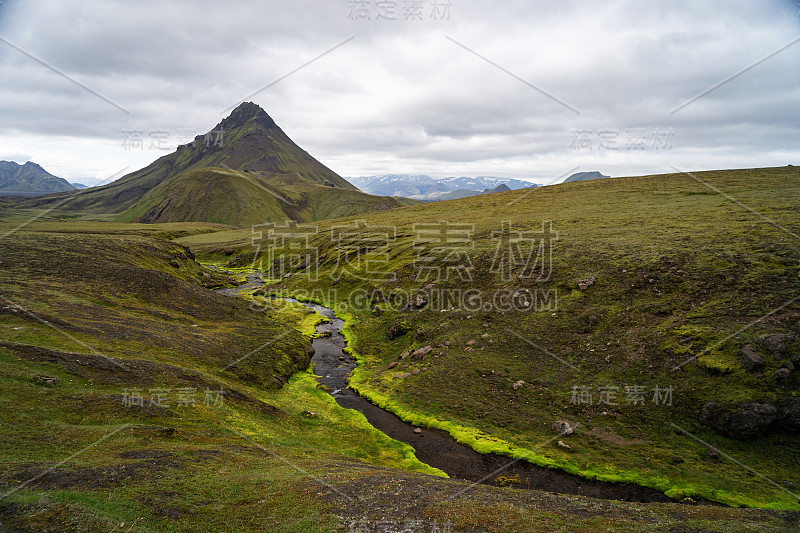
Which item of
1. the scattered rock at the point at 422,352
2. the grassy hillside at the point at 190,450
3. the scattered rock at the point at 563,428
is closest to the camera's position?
the grassy hillside at the point at 190,450

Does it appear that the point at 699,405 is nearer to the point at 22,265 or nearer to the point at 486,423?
the point at 486,423

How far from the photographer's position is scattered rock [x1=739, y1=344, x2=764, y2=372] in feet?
110

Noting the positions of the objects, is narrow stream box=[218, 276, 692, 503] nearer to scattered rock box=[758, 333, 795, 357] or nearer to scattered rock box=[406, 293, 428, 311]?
scattered rock box=[758, 333, 795, 357]

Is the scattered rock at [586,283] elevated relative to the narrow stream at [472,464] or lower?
elevated

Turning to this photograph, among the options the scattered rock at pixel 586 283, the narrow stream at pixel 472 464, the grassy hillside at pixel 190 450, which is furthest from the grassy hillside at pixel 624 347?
the grassy hillside at pixel 190 450

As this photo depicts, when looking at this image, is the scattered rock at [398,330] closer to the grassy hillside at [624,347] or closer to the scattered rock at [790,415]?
the grassy hillside at [624,347]

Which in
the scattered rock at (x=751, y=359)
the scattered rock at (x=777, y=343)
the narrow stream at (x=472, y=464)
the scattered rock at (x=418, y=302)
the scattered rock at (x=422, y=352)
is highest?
the scattered rock at (x=777, y=343)

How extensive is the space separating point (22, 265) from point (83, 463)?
53.6 metres

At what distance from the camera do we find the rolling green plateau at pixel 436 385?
62.6 ft

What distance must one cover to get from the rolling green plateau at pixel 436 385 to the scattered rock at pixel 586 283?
85 centimetres

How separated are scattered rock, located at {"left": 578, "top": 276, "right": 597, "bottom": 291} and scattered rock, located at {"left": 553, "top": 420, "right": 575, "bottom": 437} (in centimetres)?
2366

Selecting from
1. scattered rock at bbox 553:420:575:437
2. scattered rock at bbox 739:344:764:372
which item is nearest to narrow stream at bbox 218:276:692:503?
scattered rock at bbox 553:420:575:437

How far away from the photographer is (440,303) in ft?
209

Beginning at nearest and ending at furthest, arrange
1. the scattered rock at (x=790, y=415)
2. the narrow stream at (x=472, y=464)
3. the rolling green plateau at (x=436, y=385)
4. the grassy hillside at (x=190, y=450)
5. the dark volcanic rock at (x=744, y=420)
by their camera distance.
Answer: the grassy hillside at (x=190, y=450) < the rolling green plateau at (x=436, y=385) < the narrow stream at (x=472, y=464) < the scattered rock at (x=790, y=415) < the dark volcanic rock at (x=744, y=420)
